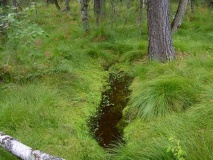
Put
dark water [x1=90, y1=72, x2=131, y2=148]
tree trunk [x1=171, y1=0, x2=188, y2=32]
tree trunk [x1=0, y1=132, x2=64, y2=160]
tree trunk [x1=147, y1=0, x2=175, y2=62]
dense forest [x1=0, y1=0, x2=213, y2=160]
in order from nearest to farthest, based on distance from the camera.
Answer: tree trunk [x1=0, y1=132, x2=64, y2=160], dense forest [x1=0, y1=0, x2=213, y2=160], dark water [x1=90, y1=72, x2=131, y2=148], tree trunk [x1=147, y1=0, x2=175, y2=62], tree trunk [x1=171, y1=0, x2=188, y2=32]

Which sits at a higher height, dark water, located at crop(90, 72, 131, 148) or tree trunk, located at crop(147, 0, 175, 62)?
tree trunk, located at crop(147, 0, 175, 62)

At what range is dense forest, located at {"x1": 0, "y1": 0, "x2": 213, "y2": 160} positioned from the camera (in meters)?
3.84

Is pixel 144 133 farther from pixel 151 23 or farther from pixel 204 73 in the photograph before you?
pixel 151 23

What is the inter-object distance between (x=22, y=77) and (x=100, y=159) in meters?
3.42

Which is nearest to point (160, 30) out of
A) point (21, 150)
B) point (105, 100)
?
point (105, 100)

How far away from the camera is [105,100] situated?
22.4ft

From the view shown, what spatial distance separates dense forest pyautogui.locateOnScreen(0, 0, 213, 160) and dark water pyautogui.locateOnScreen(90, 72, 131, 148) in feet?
0.06

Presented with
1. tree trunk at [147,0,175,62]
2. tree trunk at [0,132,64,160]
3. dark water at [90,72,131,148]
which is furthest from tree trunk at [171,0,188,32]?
tree trunk at [0,132,64,160]

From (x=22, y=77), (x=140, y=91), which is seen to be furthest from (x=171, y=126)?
(x=22, y=77)

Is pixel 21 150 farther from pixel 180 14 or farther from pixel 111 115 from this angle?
pixel 180 14

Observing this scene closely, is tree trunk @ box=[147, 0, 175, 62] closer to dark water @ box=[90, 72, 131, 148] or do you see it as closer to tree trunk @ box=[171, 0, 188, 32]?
dark water @ box=[90, 72, 131, 148]

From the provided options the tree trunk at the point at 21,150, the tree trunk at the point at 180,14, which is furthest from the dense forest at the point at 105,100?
the tree trunk at the point at 180,14

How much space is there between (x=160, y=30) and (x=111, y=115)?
9.84 feet

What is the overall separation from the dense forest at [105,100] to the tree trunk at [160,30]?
0.03 m
